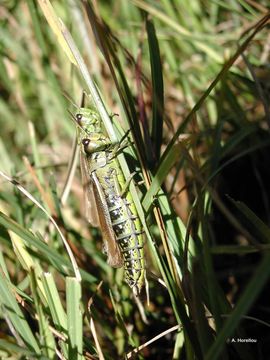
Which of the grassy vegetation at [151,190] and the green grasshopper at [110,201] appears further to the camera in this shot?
the green grasshopper at [110,201]

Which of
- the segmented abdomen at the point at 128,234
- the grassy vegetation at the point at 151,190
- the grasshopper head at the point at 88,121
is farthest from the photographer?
the grasshopper head at the point at 88,121

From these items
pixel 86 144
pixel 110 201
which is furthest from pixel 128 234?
pixel 86 144

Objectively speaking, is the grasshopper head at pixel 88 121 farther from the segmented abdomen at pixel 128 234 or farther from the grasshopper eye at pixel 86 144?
the segmented abdomen at pixel 128 234

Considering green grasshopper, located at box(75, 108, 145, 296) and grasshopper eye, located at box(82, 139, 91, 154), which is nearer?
green grasshopper, located at box(75, 108, 145, 296)

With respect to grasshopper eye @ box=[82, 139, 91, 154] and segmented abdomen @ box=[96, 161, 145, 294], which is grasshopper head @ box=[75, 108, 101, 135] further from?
segmented abdomen @ box=[96, 161, 145, 294]

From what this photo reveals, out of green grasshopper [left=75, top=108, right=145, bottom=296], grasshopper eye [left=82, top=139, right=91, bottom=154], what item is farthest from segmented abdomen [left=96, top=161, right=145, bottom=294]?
grasshopper eye [left=82, top=139, right=91, bottom=154]

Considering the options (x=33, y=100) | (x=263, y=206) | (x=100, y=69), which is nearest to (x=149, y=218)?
(x=263, y=206)

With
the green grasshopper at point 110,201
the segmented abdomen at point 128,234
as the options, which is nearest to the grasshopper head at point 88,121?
the green grasshopper at point 110,201
